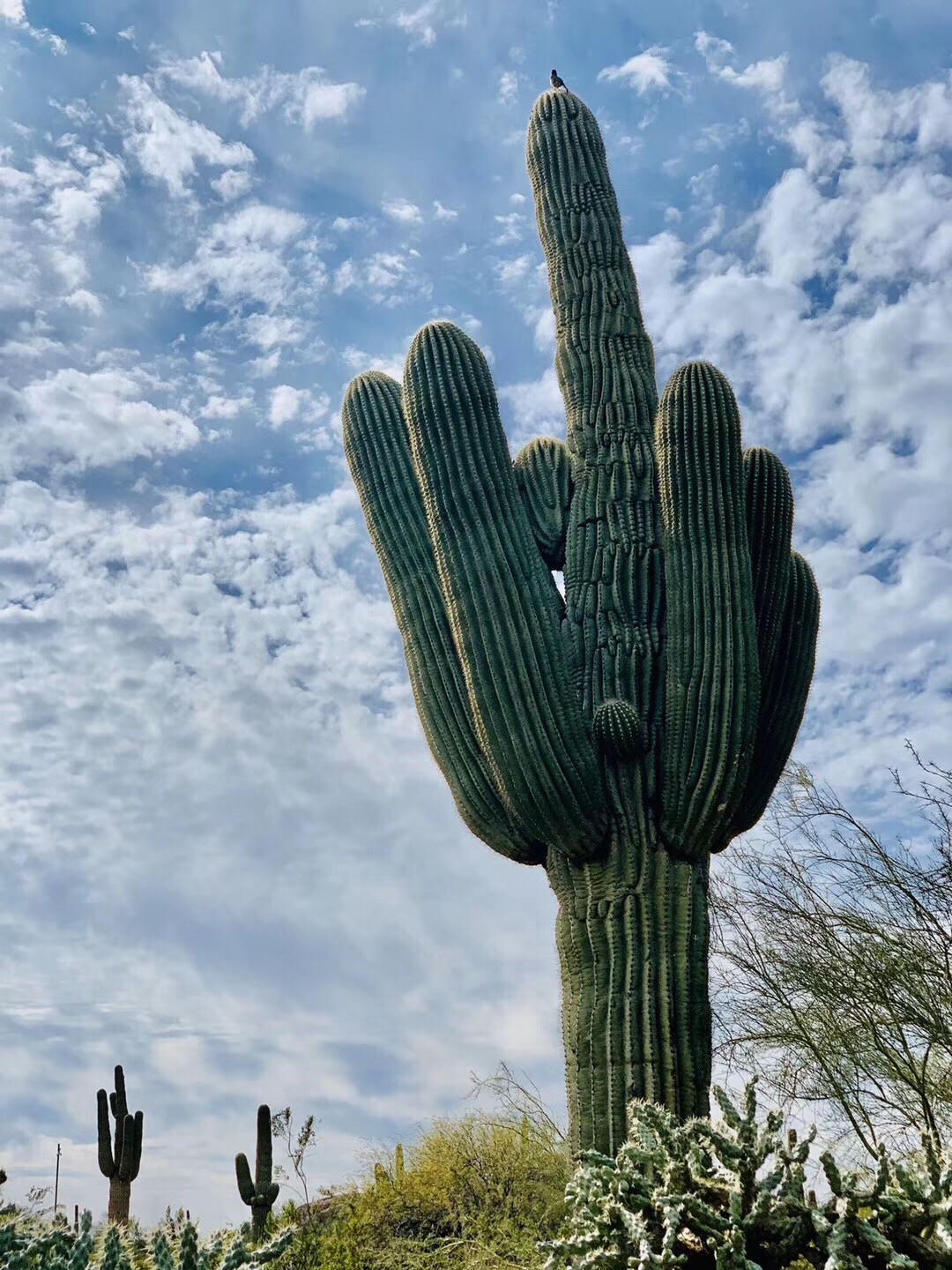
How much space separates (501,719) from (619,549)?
4.82ft

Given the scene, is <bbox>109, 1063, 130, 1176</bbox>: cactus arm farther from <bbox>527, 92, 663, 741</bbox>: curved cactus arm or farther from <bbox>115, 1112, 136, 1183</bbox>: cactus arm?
<bbox>527, 92, 663, 741</bbox>: curved cactus arm

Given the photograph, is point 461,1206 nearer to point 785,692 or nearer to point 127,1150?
point 127,1150

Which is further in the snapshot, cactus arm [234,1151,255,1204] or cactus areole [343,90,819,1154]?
cactus arm [234,1151,255,1204]

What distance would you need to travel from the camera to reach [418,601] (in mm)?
7820

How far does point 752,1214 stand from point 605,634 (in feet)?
15.1

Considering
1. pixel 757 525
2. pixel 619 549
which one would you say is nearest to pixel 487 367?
pixel 619 549

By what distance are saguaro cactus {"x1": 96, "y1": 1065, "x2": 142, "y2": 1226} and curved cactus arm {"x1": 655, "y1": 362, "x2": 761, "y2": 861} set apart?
5.76 meters

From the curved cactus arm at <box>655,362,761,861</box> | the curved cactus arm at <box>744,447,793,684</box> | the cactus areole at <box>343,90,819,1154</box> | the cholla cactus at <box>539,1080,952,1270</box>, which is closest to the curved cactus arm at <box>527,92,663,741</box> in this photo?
the cactus areole at <box>343,90,819,1154</box>

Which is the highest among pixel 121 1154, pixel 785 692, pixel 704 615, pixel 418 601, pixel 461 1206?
pixel 418 601

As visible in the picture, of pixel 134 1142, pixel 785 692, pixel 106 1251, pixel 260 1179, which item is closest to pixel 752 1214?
pixel 106 1251

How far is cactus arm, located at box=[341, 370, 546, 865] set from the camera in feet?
24.2

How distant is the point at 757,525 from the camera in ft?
26.1

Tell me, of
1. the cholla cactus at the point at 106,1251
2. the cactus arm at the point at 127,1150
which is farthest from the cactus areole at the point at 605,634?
the cactus arm at the point at 127,1150

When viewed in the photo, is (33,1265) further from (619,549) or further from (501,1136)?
(501,1136)
